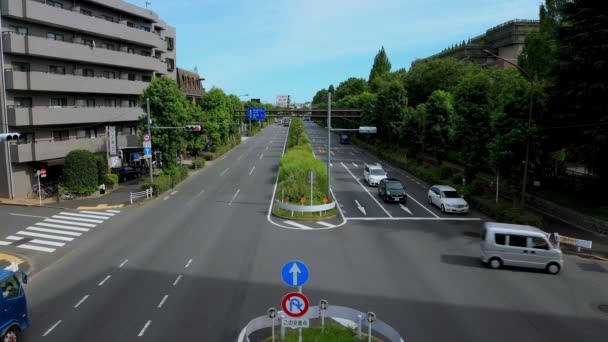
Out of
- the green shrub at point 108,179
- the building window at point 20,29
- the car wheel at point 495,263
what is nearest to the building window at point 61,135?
the green shrub at point 108,179

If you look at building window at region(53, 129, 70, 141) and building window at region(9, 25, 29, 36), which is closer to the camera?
building window at region(9, 25, 29, 36)

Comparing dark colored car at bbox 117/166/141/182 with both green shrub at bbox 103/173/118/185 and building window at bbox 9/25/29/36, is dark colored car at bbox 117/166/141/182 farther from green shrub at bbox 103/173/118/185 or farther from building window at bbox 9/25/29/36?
building window at bbox 9/25/29/36

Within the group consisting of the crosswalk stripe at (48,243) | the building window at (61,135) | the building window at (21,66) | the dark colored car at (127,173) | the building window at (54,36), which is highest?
the building window at (54,36)

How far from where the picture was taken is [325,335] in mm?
10727

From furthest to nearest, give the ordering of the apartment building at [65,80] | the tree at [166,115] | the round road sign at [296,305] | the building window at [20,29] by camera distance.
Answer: the tree at [166,115], the building window at [20,29], the apartment building at [65,80], the round road sign at [296,305]

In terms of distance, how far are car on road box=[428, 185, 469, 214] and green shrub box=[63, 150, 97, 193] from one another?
994 inches

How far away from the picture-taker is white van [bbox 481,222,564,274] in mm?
16969

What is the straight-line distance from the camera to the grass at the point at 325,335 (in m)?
10.5

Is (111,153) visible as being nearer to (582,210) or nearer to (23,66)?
(23,66)

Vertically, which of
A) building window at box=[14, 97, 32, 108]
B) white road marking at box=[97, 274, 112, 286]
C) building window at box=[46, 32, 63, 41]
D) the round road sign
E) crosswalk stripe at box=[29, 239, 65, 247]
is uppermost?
building window at box=[46, 32, 63, 41]

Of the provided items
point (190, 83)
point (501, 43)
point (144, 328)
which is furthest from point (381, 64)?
point (144, 328)

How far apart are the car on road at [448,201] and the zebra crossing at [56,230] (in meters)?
21.2

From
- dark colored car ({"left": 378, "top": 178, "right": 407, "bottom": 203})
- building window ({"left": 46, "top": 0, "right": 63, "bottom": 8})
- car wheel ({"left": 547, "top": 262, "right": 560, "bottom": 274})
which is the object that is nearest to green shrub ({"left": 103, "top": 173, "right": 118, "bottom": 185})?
building window ({"left": 46, "top": 0, "right": 63, "bottom": 8})

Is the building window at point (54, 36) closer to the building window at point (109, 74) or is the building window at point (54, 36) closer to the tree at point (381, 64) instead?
the building window at point (109, 74)
